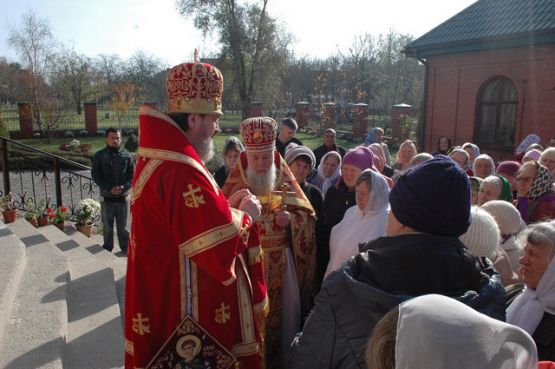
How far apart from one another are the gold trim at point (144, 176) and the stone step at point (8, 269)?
184 centimetres

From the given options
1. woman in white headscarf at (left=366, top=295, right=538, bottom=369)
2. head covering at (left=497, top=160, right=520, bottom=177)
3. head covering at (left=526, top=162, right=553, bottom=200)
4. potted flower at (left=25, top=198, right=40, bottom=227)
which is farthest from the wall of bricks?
woman in white headscarf at (left=366, top=295, right=538, bottom=369)

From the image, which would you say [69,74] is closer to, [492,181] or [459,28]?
[459,28]

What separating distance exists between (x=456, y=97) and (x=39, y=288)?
48.2 ft

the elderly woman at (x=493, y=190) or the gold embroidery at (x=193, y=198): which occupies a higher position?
the gold embroidery at (x=193, y=198)

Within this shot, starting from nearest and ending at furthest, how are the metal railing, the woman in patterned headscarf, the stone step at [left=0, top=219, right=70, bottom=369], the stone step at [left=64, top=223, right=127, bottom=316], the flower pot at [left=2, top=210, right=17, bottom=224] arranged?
the stone step at [left=0, top=219, right=70, bottom=369] → the woman in patterned headscarf → the stone step at [left=64, top=223, right=127, bottom=316] → the flower pot at [left=2, top=210, right=17, bottom=224] → the metal railing

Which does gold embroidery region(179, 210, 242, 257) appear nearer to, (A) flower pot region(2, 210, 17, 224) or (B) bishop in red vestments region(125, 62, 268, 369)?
(B) bishop in red vestments region(125, 62, 268, 369)

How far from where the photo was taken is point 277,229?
3.53m

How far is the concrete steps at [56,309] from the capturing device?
3142 millimetres

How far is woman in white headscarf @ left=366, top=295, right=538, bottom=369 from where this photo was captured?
0.94 meters

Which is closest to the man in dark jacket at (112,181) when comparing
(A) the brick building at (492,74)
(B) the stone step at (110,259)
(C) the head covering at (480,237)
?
(B) the stone step at (110,259)

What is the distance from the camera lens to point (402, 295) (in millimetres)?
1505

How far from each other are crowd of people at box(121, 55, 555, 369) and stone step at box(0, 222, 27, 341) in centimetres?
160

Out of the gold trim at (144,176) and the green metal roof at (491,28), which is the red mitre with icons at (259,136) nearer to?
the gold trim at (144,176)

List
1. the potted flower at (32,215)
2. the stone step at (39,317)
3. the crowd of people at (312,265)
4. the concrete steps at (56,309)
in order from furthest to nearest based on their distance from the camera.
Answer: the potted flower at (32,215) < the concrete steps at (56,309) < the stone step at (39,317) < the crowd of people at (312,265)
